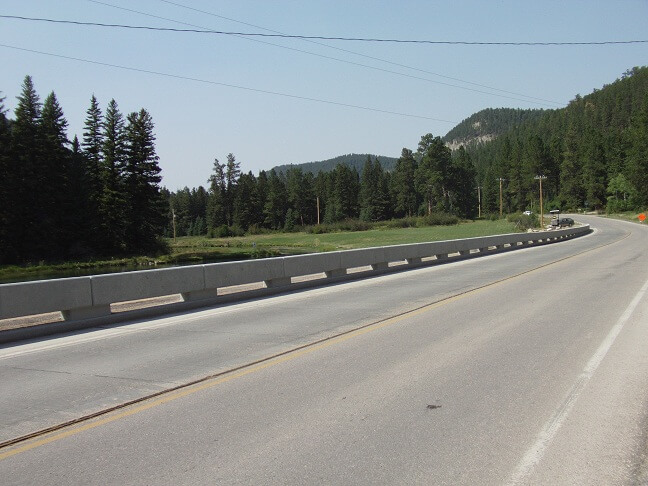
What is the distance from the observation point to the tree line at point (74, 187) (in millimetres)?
63906

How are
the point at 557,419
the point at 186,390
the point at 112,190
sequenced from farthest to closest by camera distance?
the point at 112,190 → the point at 186,390 → the point at 557,419

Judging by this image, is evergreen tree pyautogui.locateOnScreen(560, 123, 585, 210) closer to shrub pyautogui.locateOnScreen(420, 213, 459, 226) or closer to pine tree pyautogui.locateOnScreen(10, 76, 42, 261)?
shrub pyautogui.locateOnScreen(420, 213, 459, 226)

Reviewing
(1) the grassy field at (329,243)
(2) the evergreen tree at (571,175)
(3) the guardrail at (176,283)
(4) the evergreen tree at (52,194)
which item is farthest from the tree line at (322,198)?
(3) the guardrail at (176,283)

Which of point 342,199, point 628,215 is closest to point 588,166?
point 628,215

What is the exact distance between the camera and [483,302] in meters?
13.2

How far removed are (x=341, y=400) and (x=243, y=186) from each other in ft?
488

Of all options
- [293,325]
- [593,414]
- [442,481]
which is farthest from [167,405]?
[293,325]

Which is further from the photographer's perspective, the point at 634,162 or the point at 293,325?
the point at 634,162

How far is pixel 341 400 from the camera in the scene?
19.5ft

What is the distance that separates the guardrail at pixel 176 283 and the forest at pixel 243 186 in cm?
5159

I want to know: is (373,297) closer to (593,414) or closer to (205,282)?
(205,282)

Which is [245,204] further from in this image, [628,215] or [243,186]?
[628,215]

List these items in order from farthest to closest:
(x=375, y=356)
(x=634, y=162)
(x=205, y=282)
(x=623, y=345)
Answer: (x=634, y=162) → (x=205, y=282) → (x=623, y=345) → (x=375, y=356)

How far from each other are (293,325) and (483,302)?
15.6 ft
